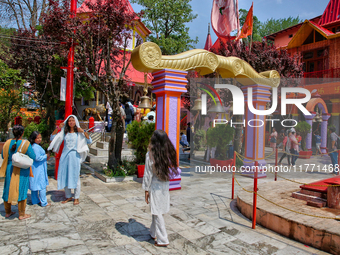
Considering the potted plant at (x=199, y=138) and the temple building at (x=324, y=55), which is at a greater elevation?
the temple building at (x=324, y=55)

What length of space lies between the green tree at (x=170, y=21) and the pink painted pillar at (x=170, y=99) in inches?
736

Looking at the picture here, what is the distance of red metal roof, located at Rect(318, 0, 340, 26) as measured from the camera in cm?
2038

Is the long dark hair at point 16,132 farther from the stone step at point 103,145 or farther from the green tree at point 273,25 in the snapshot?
the green tree at point 273,25

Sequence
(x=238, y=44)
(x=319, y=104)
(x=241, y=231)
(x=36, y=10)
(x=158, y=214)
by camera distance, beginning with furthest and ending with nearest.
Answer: (x=36, y=10), (x=238, y=44), (x=319, y=104), (x=241, y=231), (x=158, y=214)

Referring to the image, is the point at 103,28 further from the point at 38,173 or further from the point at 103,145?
the point at 103,145

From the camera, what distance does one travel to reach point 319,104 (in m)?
14.4

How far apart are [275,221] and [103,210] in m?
3.24

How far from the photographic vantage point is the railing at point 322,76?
60.4 feet

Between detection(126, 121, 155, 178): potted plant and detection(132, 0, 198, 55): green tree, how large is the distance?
17.7 metres

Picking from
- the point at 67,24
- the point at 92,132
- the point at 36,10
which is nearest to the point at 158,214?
the point at 67,24

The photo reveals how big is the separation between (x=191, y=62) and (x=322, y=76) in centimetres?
1678

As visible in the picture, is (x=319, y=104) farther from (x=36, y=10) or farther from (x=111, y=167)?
(x=36, y=10)

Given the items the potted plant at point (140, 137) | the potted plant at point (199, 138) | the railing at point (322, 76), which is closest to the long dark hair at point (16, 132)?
the potted plant at point (140, 137)

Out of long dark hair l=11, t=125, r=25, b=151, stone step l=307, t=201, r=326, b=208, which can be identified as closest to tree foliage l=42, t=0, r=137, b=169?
long dark hair l=11, t=125, r=25, b=151
